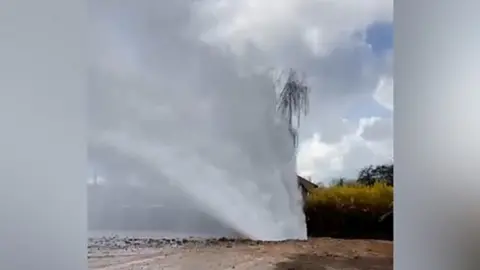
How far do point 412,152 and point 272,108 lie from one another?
45 centimetres

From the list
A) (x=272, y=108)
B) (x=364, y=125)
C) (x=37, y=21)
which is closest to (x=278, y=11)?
(x=272, y=108)

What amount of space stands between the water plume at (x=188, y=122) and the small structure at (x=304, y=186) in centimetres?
2

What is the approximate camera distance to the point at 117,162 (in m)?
1.64

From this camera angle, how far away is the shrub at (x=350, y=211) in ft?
5.45

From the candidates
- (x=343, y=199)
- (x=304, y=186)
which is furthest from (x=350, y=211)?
(x=304, y=186)

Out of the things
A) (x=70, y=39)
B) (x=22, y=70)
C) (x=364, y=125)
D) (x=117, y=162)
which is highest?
(x=70, y=39)

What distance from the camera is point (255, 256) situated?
166 centimetres

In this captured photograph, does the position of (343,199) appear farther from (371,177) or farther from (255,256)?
(255,256)

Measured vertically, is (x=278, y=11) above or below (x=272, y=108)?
above

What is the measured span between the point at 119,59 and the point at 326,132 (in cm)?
66

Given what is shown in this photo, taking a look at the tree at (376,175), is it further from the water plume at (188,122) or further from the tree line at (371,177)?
the water plume at (188,122)

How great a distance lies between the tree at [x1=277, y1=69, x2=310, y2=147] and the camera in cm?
167

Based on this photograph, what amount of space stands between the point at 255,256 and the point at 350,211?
0.32 m

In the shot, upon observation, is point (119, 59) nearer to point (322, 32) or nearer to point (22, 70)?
point (22, 70)
